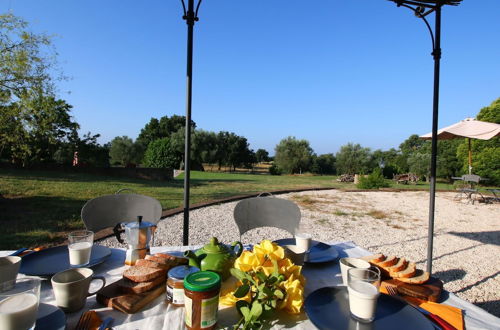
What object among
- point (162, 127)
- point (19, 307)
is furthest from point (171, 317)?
point (162, 127)

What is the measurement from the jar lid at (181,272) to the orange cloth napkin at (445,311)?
2.34 feet

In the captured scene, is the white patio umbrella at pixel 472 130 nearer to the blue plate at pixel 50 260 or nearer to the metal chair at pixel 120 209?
the metal chair at pixel 120 209

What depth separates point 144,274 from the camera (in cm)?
93

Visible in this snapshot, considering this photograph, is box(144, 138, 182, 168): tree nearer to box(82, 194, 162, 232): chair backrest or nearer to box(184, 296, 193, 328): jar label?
box(82, 194, 162, 232): chair backrest

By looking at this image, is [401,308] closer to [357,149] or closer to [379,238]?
[379,238]

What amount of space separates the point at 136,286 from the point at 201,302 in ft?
1.05

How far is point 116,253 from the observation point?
1.32 metres

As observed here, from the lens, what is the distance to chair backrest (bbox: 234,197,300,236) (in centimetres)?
211

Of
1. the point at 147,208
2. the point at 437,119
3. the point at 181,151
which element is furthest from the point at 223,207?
the point at 181,151

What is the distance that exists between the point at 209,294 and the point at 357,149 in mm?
28221

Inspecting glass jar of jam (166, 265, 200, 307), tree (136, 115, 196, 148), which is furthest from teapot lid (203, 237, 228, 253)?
tree (136, 115, 196, 148)

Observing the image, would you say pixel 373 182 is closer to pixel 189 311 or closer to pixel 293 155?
pixel 189 311

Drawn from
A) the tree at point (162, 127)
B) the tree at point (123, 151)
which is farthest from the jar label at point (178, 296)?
the tree at point (162, 127)

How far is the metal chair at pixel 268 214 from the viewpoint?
2105mm
